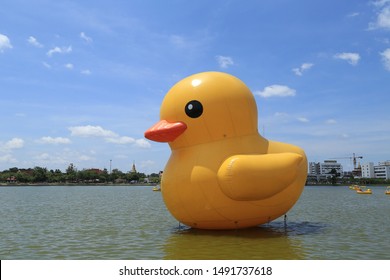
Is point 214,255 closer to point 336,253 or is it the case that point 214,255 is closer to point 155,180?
point 336,253

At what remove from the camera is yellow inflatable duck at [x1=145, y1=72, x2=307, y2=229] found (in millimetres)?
9664

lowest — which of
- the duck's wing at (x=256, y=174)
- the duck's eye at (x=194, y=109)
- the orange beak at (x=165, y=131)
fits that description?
the duck's wing at (x=256, y=174)

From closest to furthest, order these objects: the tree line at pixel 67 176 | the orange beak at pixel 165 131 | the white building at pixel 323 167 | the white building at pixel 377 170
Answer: the orange beak at pixel 165 131 → the tree line at pixel 67 176 → the white building at pixel 377 170 → the white building at pixel 323 167

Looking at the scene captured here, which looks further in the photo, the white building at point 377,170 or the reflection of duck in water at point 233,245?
the white building at point 377,170

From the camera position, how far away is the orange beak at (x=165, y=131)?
33.5ft

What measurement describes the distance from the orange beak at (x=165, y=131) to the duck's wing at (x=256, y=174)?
155 cm

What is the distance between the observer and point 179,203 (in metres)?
10.4

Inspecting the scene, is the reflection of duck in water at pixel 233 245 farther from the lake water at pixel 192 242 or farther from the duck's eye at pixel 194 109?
the duck's eye at pixel 194 109

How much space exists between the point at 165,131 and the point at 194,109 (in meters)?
0.98

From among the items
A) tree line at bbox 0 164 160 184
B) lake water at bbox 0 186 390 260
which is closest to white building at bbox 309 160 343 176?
tree line at bbox 0 164 160 184

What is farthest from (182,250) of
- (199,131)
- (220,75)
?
(220,75)

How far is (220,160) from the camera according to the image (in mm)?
9984

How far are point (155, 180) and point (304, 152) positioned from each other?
402 feet

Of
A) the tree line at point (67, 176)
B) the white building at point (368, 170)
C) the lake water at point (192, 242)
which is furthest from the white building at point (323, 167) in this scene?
the lake water at point (192, 242)
